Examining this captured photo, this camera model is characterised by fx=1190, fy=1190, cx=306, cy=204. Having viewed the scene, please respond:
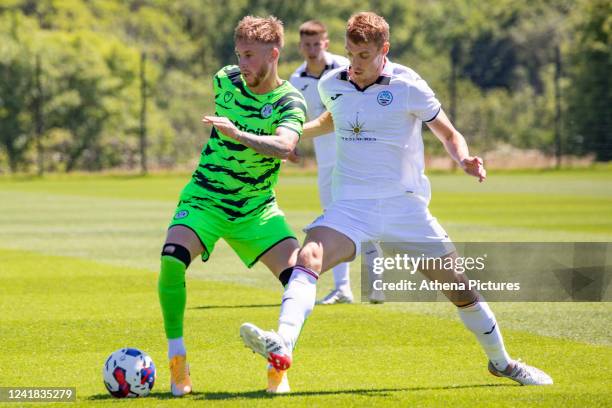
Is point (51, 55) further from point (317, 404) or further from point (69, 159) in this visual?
point (317, 404)

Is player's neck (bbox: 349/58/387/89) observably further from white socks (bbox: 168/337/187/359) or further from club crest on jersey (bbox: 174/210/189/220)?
white socks (bbox: 168/337/187/359)

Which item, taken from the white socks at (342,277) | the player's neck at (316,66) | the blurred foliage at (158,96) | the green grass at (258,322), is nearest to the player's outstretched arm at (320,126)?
the green grass at (258,322)

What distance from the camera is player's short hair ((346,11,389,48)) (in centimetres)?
695

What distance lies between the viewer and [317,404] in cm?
662

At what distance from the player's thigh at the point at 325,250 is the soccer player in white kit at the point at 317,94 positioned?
4631mm

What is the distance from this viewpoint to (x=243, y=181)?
24.0 feet

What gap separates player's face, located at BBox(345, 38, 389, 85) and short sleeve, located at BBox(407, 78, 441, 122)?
24 cm

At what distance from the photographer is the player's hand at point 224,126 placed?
6.71 meters

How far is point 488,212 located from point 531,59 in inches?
2236

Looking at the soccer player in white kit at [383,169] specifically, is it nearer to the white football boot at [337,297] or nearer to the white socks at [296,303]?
the white socks at [296,303]

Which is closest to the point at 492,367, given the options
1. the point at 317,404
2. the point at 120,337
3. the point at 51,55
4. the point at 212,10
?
the point at 317,404

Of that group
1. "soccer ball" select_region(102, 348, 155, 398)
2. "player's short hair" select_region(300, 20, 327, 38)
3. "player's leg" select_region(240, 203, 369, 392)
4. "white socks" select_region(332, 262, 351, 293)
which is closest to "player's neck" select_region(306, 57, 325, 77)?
"player's short hair" select_region(300, 20, 327, 38)

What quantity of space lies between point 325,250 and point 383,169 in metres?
0.65

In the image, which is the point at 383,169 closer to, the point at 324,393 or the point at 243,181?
the point at 243,181
